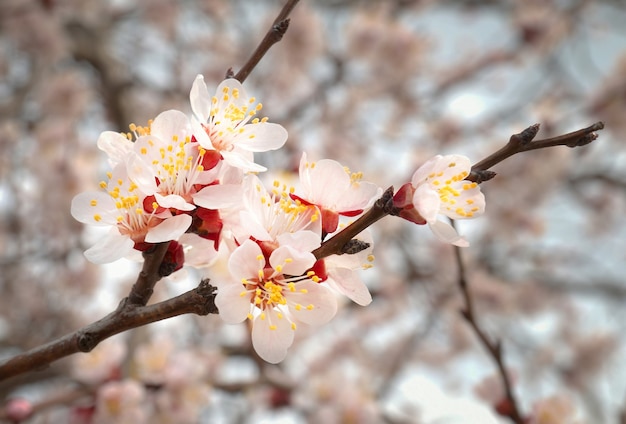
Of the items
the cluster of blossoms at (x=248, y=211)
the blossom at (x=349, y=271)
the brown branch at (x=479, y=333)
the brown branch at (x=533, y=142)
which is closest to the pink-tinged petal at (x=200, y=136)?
the cluster of blossoms at (x=248, y=211)

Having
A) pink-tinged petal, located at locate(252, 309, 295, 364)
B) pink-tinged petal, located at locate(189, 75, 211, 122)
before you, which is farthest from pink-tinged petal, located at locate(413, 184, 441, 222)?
pink-tinged petal, located at locate(189, 75, 211, 122)

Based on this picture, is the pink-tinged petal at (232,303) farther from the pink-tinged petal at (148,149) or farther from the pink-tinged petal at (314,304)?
the pink-tinged petal at (148,149)

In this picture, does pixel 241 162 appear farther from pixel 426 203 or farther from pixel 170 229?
pixel 426 203

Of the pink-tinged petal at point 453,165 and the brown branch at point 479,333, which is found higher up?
the pink-tinged petal at point 453,165

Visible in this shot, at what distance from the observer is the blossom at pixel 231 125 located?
2.41 feet

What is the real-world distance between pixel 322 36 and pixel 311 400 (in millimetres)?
2512

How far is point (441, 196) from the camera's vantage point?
28.1 inches

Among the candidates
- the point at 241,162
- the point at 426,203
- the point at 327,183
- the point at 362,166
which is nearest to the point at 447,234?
the point at 426,203

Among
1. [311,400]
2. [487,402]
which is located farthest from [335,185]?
[311,400]

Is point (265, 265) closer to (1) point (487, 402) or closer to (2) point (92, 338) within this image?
(2) point (92, 338)

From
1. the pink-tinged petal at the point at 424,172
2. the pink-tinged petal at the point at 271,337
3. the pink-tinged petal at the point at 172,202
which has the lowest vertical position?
the pink-tinged petal at the point at 271,337

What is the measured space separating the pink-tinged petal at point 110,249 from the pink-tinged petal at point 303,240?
21cm

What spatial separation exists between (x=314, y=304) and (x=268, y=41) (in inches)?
14.4

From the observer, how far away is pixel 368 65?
3.89m
